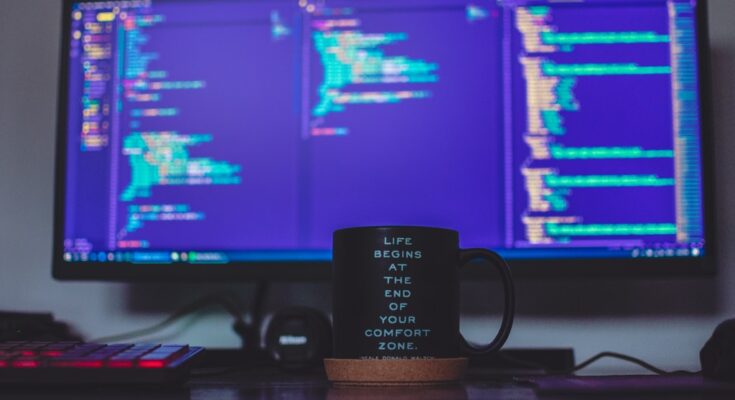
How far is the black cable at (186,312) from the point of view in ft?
3.01

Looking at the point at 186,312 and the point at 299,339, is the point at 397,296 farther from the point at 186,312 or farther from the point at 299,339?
the point at 186,312

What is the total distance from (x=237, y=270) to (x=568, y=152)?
14.4 inches

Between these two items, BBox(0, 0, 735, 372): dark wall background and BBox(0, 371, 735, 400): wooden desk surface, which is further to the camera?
BBox(0, 0, 735, 372): dark wall background

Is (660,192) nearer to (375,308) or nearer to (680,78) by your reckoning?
(680,78)

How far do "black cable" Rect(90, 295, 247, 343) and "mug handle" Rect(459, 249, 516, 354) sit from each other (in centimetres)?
40

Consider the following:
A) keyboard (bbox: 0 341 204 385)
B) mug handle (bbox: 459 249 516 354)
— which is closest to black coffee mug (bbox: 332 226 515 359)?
mug handle (bbox: 459 249 516 354)

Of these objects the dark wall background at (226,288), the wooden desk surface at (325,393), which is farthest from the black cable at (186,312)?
the wooden desk surface at (325,393)

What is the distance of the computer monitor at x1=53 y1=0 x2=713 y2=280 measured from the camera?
80 centimetres

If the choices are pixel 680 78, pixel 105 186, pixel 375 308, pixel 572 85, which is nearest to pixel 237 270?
pixel 105 186

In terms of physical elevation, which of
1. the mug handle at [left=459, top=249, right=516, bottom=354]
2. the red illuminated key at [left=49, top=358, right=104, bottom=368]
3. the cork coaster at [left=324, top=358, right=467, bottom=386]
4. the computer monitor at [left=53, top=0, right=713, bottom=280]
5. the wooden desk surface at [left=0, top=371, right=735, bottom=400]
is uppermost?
the computer monitor at [left=53, top=0, right=713, bottom=280]

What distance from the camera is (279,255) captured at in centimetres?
81

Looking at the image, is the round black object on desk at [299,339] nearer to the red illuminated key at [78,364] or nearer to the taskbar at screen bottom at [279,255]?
the taskbar at screen bottom at [279,255]

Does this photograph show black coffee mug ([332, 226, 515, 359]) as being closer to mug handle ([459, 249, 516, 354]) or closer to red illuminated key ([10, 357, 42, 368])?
mug handle ([459, 249, 516, 354])

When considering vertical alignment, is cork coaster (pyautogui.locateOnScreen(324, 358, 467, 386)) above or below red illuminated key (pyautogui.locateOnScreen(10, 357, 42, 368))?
below
